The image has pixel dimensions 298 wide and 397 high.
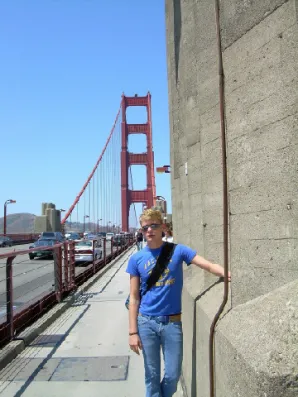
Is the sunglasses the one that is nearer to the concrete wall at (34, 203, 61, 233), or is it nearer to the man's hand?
the man's hand

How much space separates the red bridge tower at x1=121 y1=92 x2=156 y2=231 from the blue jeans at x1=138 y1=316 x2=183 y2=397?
178 ft

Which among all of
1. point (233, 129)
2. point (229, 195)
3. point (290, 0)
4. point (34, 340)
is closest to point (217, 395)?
point (229, 195)

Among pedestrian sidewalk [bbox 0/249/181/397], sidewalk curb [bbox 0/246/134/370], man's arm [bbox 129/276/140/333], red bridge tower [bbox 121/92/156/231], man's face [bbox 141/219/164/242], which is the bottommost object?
pedestrian sidewalk [bbox 0/249/181/397]

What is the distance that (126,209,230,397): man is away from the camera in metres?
2.80

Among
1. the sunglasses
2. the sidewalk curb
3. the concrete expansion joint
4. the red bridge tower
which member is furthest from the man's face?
the red bridge tower

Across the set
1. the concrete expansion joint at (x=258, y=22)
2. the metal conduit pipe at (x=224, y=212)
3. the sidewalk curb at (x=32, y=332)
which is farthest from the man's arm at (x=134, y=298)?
the sidewalk curb at (x=32, y=332)

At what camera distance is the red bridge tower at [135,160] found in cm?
6181

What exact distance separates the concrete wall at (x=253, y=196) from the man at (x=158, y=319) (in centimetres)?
17

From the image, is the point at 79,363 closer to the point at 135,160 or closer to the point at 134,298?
the point at 134,298

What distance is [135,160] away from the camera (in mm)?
68000

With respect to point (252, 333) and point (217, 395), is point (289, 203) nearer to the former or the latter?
point (252, 333)

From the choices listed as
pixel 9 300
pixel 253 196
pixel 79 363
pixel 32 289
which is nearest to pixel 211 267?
pixel 253 196

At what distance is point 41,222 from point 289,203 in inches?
2139

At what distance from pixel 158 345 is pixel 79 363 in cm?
215
